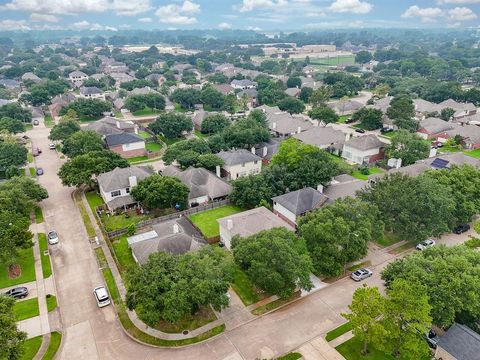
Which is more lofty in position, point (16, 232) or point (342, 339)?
A: point (16, 232)

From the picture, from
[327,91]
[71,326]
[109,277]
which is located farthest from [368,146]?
[71,326]

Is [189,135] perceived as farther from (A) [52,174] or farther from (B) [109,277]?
(B) [109,277]

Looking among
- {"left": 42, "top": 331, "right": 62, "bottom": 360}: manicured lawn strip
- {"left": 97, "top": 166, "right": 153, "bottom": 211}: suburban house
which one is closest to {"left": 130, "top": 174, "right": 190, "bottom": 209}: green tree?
{"left": 97, "top": 166, "right": 153, "bottom": 211}: suburban house

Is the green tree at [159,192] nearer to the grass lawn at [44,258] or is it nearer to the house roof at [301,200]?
the grass lawn at [44,258]

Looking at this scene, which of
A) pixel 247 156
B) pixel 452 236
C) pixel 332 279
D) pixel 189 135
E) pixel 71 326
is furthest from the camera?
pixel 189 135

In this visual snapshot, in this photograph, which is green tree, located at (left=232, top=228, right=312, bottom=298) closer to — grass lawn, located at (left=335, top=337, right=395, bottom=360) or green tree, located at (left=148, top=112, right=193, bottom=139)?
grass lawn, located at (left=335, top=337, right=395, bottom=360)

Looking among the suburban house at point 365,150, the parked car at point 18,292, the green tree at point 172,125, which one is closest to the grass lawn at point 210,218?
the parked car at point 18,292
